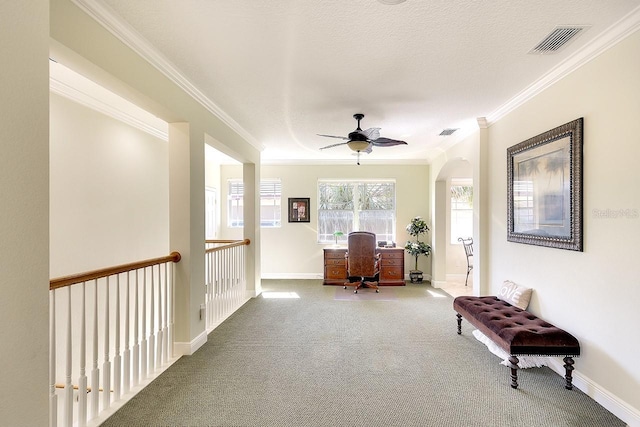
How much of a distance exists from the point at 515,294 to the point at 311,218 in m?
4.23

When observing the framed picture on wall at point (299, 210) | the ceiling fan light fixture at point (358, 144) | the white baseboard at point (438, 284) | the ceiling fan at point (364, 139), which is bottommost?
the white baseboard at point (438, 284)

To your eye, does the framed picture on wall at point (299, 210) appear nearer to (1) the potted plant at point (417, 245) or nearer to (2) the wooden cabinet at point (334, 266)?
(2) the wooden cabinet at point (334, 266)

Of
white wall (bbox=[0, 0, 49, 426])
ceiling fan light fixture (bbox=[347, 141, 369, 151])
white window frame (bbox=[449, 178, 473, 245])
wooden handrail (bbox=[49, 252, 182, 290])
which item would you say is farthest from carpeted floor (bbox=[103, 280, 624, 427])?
white window frame (bbox=[449, 178, 473, 245])

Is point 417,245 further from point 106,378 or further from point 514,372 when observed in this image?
point 106,378

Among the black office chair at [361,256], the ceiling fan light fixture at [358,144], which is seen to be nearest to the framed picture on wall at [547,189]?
the ceiling fan light fixture at [358,144]

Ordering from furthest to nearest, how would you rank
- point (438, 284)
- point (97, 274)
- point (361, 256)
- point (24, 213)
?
point (438, 284), point (361, 256), point (97, 274), point (24, 213)

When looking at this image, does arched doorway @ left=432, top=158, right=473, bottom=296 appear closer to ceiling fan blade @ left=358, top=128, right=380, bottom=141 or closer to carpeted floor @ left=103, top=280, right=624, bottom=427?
ceiling fan blade @ left=358, top=128, right=380, bottom=141

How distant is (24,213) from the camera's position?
0.81 meters

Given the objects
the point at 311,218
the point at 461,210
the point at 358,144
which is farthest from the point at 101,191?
the point at 461,210

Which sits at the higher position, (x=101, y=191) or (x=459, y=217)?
(x=101, y=191)

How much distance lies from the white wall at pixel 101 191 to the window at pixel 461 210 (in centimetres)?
563

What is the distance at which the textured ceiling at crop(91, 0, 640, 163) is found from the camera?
6.13ft

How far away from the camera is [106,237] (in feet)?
11.7

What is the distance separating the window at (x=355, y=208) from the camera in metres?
6.75
